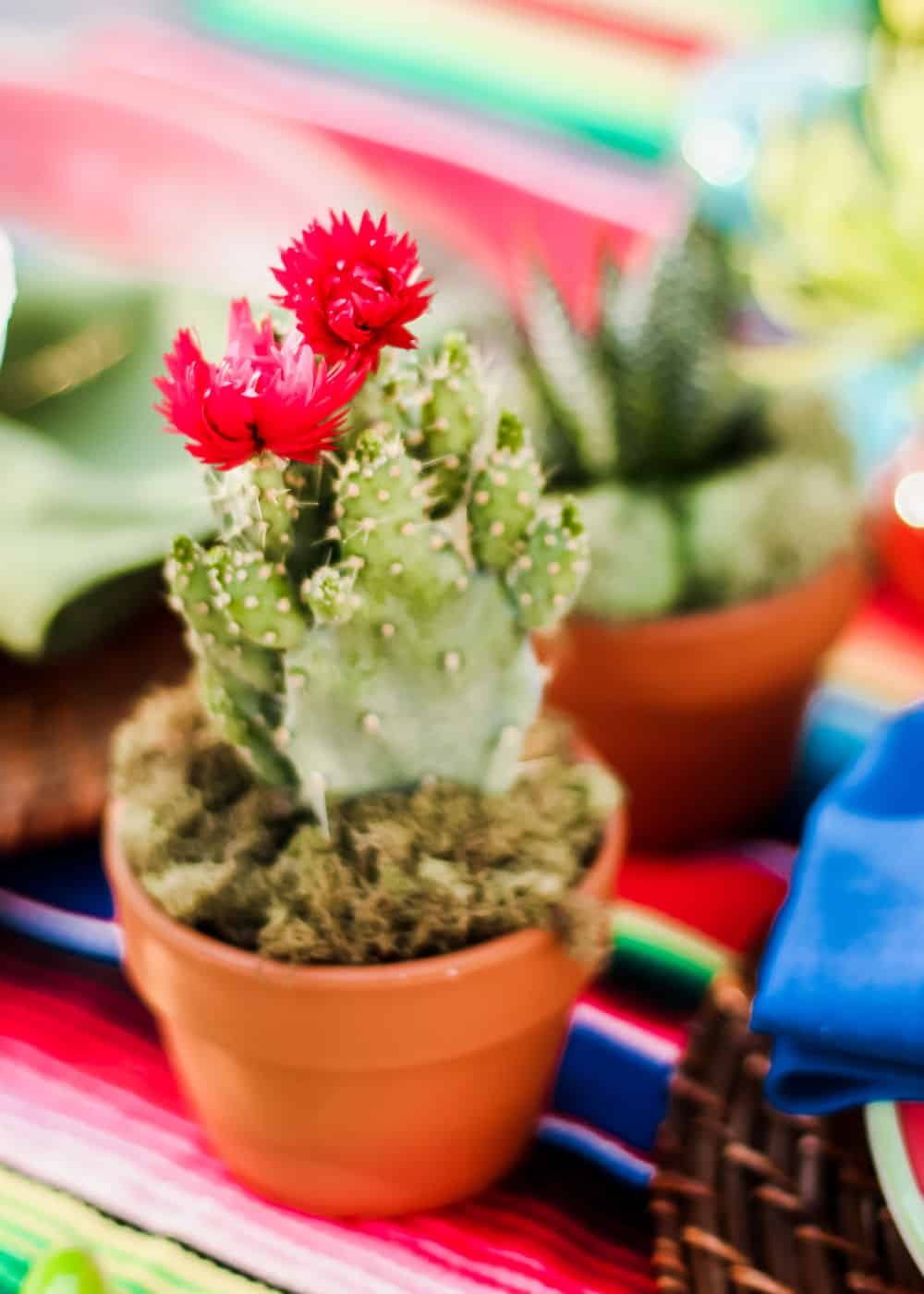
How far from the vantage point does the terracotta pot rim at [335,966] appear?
0.49m

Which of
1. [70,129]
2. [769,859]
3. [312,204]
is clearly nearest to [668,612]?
[769,859]

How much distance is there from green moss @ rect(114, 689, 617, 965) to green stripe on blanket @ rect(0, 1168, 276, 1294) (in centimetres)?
15

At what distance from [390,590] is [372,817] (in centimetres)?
10

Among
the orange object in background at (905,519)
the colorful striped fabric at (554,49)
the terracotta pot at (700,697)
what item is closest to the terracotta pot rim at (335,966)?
the terracotta pot at (700,697)

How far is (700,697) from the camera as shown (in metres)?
0.77

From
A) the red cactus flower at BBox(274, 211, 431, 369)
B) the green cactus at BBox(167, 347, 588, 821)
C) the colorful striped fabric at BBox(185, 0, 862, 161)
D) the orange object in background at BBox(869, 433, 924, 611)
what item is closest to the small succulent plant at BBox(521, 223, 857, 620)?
the orange object in background at BBox(869, 433, 924, 611)

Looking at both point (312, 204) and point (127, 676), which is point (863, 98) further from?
point (127, 676)

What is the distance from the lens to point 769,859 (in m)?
0.84

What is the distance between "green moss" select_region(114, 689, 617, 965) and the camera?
506 mm

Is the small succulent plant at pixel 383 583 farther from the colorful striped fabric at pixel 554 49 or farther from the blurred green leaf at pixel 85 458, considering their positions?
the colorful striped fabric at pixel 554 49

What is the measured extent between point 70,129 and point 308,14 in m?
0.45

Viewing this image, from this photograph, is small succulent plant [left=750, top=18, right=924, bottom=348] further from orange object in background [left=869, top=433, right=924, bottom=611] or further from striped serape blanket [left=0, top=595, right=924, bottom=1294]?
striped serape blanket [left=0, top=595, right=924, bottom=1294]

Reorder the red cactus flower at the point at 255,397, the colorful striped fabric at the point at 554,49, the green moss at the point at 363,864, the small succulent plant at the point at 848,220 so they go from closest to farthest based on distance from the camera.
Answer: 1. the red cactus flower at the point at 255,397
2. the green moss at the point at 363,864
3. the small succulent plant at the point at 848,220
4. the colorful striped fabric at the point at 554,49

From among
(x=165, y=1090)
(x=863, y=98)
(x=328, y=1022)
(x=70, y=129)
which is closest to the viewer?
(x=328, y=1022)
